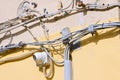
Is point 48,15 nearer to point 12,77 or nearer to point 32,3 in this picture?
point 32,3

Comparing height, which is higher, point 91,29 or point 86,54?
point 91,29

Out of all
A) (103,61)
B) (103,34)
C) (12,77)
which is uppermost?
(103,34)

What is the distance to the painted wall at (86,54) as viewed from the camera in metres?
2.39

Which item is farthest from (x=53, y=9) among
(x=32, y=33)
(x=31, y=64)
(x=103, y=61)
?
(x=103, y=61)

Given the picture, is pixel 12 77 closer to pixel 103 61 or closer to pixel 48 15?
pixel 48 15

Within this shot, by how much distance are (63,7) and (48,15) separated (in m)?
0.12

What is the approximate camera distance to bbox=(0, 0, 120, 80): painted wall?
2393 millimetres

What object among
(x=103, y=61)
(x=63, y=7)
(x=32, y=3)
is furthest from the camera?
(x=32, y=3)

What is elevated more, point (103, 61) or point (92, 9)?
point (92, 9)

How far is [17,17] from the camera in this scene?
2953 millimetres

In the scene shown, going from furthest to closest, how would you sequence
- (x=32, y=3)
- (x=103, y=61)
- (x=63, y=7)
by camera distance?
(x=32, y=3) → (x=63, y=7) → (x=103, y=61)

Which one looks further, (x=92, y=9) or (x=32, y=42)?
(x=32, y=42)

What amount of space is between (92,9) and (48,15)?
350mm

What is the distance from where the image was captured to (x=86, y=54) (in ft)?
8.21
